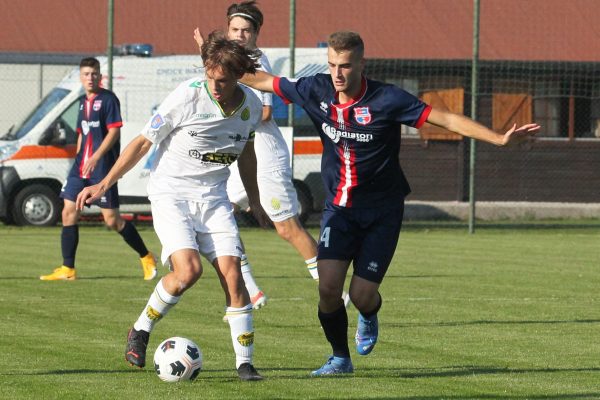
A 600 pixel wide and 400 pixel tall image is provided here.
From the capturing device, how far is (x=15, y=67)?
28922 millimetres

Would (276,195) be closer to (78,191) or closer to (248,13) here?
(248,13)

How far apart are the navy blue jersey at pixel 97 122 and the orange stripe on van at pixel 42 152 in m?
7.80

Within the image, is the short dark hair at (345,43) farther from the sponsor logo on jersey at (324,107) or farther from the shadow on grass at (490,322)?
the shadow on grass at (490,322)

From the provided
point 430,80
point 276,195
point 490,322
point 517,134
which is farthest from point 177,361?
point 430,80

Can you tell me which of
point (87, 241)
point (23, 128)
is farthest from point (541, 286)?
point (23, 128)

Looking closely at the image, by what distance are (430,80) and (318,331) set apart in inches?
784

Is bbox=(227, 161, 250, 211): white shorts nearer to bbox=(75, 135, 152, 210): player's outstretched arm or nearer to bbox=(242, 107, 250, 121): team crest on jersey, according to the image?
bbox=(242, 107, 250, 121): team crest on jersey

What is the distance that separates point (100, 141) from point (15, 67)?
14518 mm

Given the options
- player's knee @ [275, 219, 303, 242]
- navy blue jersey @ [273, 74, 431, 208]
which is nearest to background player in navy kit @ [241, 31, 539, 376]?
navy blue jersey @ [273, 74, 431, 208]

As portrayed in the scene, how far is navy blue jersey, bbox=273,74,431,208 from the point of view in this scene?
8148 mm

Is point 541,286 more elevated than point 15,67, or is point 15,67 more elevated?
point 15,67

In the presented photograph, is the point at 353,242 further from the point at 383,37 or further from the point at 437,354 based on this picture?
the point at 383,37

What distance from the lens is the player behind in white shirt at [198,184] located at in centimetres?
799

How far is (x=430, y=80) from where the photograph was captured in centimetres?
2978
